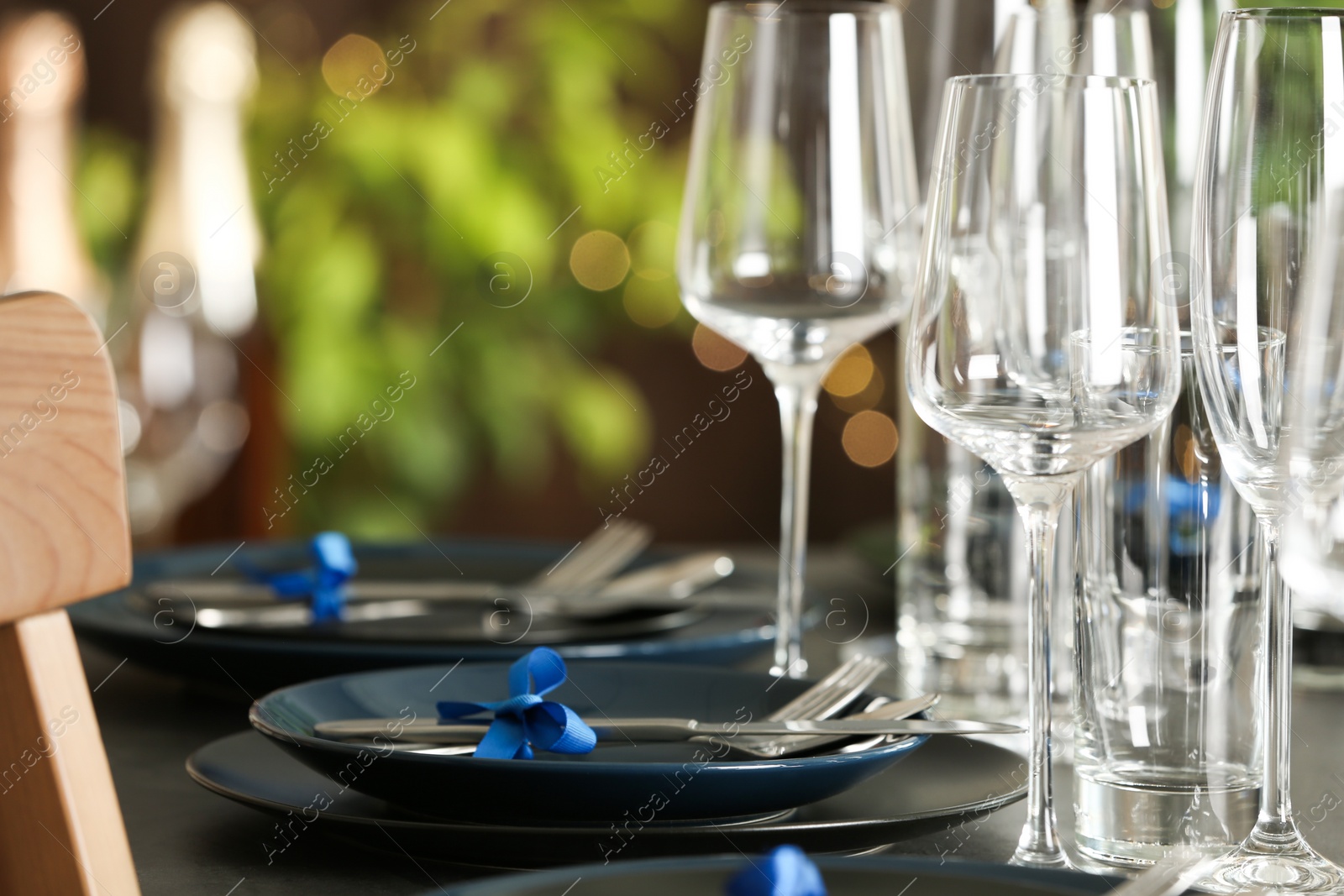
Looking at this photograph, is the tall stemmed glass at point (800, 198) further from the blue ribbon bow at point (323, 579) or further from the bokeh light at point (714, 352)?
the bokeh light at point (714, 352)

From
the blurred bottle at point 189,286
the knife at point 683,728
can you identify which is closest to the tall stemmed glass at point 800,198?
the knife at point 683,728

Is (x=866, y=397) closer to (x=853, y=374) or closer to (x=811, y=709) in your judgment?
(x=853, y=374)

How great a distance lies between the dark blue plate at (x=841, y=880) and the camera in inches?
14.6

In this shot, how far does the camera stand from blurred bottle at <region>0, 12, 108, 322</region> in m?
2.60

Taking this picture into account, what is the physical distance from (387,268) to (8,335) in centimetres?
244

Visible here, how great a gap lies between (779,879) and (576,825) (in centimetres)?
16

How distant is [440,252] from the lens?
260 cm

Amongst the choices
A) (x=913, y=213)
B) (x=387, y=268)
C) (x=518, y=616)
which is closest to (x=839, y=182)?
(x=913, y=213)

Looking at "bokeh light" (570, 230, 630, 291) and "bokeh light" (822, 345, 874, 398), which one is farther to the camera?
"bokeh light" (822, 345, 874, 398)

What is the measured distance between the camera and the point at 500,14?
3.37m

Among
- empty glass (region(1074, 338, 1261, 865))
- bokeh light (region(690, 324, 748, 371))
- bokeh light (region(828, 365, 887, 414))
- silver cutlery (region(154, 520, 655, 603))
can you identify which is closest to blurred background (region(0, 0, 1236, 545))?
bokeh light (region(690, 324, 748, 371))

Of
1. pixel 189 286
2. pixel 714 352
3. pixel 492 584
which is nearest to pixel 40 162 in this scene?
pixel 189 286

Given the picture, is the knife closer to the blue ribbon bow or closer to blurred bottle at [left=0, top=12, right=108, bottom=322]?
the blue ribbon bow

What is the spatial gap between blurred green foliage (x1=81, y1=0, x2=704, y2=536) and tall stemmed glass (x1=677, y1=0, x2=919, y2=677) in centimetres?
177
